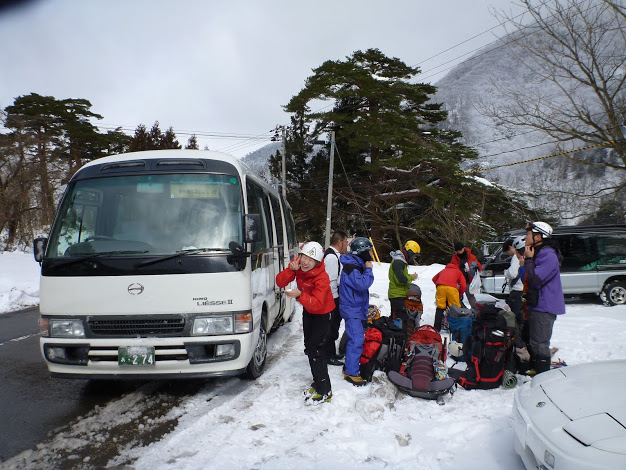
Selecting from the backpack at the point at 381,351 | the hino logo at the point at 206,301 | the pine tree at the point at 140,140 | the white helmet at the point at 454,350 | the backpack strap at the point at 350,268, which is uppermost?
the pine tree at the point at 140,140

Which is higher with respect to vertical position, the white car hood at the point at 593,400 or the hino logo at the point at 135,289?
the hino logo at the point at 135,289

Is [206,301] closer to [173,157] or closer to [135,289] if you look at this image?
[135,289]

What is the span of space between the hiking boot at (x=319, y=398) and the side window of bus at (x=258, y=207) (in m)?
1.73

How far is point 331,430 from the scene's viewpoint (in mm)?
3646

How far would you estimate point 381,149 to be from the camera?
27.1m

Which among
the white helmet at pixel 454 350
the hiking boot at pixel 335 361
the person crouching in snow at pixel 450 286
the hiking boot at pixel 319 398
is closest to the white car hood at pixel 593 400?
the hiking boot at pixel 319 398

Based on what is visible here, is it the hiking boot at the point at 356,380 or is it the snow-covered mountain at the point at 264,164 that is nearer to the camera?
the hiking boot at the point at 356,380

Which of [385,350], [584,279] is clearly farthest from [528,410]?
[584,279]

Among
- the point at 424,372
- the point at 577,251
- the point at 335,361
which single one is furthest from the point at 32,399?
the point at 577,251

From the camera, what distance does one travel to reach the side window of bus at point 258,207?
16.0 ft

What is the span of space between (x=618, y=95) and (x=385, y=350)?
12646 millimetres

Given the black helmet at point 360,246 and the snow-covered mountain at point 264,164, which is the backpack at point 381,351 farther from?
the snow-covered mountain at point 264,164

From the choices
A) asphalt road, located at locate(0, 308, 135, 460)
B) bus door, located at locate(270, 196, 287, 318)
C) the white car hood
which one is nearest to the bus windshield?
asphalt road, located at locate(0, 308, 135, 460)

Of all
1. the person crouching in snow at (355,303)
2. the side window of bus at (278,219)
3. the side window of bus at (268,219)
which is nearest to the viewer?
the person crouching in snow at (355,303)
